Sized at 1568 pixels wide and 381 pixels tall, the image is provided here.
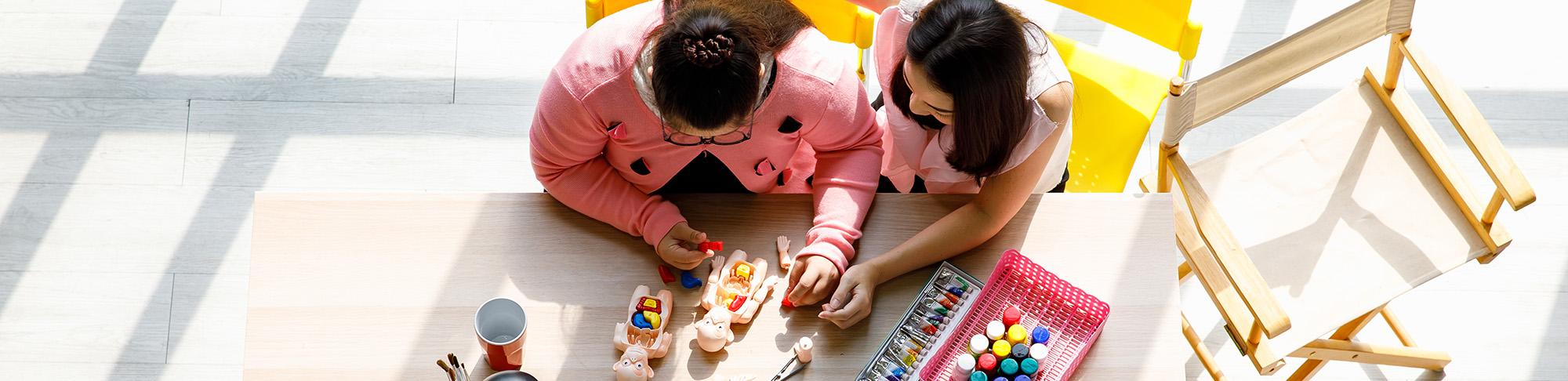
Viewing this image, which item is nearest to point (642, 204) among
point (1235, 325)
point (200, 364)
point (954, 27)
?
point (954, 27)

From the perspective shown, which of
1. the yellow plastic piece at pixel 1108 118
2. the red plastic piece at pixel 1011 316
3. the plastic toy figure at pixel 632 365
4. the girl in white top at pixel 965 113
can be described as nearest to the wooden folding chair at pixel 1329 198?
the yellow plastic piece at pixel 1108 118

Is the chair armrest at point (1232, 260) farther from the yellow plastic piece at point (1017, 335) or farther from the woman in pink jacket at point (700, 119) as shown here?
the woman in pink jacket at point (700, 119)

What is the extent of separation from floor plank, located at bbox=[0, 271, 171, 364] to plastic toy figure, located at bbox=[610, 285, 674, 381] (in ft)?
4.28

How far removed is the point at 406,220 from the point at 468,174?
92cm

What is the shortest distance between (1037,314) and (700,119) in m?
0.53

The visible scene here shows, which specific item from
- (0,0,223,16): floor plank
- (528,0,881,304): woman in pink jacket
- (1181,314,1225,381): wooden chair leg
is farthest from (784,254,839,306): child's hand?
(0,0,223,16): floor plank

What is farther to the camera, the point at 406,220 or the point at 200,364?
the point at 200,364

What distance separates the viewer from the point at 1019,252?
153 centimetres

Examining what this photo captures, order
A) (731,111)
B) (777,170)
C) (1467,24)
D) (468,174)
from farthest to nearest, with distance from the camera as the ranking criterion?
(1467,24), (468,174), (777,170), (731,111)

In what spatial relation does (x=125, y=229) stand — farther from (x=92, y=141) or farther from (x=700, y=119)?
(x=700, y=119)

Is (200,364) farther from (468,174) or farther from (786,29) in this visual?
(786,29)

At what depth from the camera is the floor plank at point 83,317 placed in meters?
2.22

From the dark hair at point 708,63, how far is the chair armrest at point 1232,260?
73cm

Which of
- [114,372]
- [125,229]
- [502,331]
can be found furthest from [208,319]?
[502,331]
